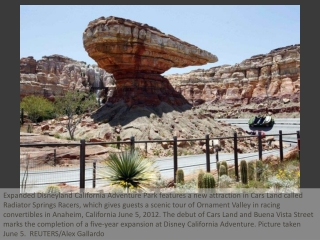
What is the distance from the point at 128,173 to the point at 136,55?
18826 mm

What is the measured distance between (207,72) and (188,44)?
41749 mm

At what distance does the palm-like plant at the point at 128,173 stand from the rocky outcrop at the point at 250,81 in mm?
47129

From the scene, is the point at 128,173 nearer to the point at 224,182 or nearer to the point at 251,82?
the point at 224,182

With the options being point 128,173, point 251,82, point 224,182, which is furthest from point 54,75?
point 128,173

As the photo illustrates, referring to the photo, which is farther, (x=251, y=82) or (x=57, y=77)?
(x=57, y=77)

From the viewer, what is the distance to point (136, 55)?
78.3 ft

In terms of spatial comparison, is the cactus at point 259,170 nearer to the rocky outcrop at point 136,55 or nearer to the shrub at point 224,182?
the shrub at point 224,182

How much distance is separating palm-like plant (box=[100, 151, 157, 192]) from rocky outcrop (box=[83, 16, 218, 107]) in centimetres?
1731

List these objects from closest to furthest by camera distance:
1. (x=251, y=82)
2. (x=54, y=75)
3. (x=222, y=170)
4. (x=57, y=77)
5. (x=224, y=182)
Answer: (x=224, y=182) → (x=222, y=170) → (x=251, y=82) → (x=54, y=75) → (x=57, y=77)

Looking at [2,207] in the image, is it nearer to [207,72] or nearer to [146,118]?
[146,118]

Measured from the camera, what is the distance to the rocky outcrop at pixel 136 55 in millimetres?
22156

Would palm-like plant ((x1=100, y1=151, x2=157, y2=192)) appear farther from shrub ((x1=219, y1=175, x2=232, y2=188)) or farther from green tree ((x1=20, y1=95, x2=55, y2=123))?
green tree ((x1=20, y1=95, x2=55, y2=123))

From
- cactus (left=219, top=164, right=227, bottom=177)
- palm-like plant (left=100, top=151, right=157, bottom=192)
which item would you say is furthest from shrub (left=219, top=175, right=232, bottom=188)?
palm-like plant (left=100, top=151, right=157, bottom=192)

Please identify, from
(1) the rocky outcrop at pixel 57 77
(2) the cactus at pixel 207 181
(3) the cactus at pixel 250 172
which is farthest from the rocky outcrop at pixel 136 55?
(1) the rocky outcrop at pixel 57 77
